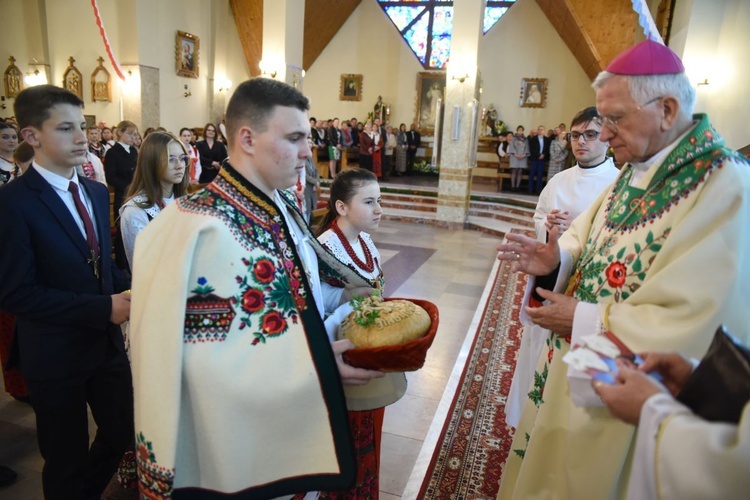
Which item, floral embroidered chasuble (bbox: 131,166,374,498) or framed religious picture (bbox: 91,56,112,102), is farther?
framed religious picture (bbox: 91,56,112,102)

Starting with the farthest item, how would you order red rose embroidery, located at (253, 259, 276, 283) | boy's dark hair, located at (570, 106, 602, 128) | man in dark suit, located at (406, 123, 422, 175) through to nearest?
man in dark suit, located at (406, 123, 422, 175)
boy's dark hair, located at (570, 106, 602, 128)
red rose embroidery, located at (253, 259, 276, 283)

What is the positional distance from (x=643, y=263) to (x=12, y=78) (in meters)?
16.2

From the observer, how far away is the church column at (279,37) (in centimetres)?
1031

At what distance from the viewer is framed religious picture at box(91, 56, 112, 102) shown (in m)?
12.6

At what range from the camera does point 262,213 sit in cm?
138

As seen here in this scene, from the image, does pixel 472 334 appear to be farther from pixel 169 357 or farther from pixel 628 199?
pixel 169 357

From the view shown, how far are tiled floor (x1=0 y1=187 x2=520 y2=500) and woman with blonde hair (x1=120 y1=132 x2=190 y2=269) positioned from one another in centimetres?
120

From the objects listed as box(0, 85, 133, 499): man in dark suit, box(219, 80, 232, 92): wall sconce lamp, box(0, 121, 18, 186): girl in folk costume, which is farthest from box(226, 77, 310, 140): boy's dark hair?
box(219, 80, 232, 92): wall sconce lamp

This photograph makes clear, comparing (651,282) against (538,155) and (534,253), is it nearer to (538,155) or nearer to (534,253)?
(534,253)

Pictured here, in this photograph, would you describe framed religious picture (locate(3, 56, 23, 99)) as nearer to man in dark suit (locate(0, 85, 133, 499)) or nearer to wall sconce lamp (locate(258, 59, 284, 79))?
wall sconce lamp (locate(258, 59, 284, 79))

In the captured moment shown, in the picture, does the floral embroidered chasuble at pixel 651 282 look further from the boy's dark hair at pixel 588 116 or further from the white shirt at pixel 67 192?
the white shirt at pixel 67 192

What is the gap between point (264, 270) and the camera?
1.32 m

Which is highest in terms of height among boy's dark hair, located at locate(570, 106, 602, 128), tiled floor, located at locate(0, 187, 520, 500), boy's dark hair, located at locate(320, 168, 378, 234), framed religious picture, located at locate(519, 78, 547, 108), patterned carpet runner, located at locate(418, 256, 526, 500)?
framed religious picture, located at locate(519, 78, 547, 108)

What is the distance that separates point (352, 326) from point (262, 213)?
0.45 meters
